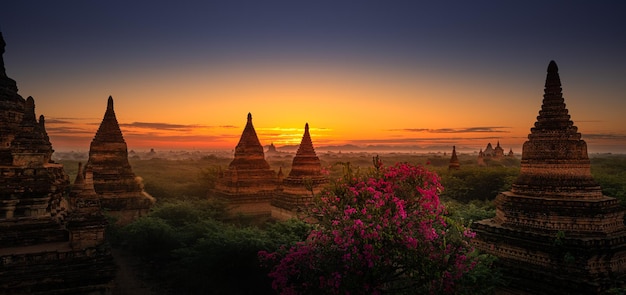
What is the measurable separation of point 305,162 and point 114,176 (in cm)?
998

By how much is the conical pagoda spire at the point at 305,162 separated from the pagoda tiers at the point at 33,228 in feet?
39.0

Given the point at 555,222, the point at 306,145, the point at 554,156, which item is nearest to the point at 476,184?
the point at 306,145

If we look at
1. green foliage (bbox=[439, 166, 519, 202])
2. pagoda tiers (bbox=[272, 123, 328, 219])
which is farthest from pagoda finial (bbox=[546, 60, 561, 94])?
green foliage (bbox=[439, 166, 519, 202])

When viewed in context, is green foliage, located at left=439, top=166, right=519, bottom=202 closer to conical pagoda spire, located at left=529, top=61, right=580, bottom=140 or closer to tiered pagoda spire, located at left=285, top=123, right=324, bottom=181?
tiered pagoda spire, located at left=285, top=123, right=324, bottom=181

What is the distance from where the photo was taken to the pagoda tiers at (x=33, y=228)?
439 inches

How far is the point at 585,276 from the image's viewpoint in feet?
35.4

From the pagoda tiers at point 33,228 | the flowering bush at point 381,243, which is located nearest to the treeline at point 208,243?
the flowering bush at point 381,243

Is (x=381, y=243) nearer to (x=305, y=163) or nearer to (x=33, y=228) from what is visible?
(x=33, y=228)

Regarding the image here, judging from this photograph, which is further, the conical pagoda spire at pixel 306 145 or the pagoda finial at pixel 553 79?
the conical pagoda spire at pixel 306 145

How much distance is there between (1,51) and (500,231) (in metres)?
17.6

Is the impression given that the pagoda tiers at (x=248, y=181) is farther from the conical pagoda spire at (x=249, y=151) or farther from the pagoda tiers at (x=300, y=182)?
the pagoda tiers at (x=300, y=182)

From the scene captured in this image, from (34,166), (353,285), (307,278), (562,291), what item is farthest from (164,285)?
(562,291)

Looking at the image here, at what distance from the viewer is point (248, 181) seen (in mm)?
26172

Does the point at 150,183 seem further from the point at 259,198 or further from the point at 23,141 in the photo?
the point at 23,141
